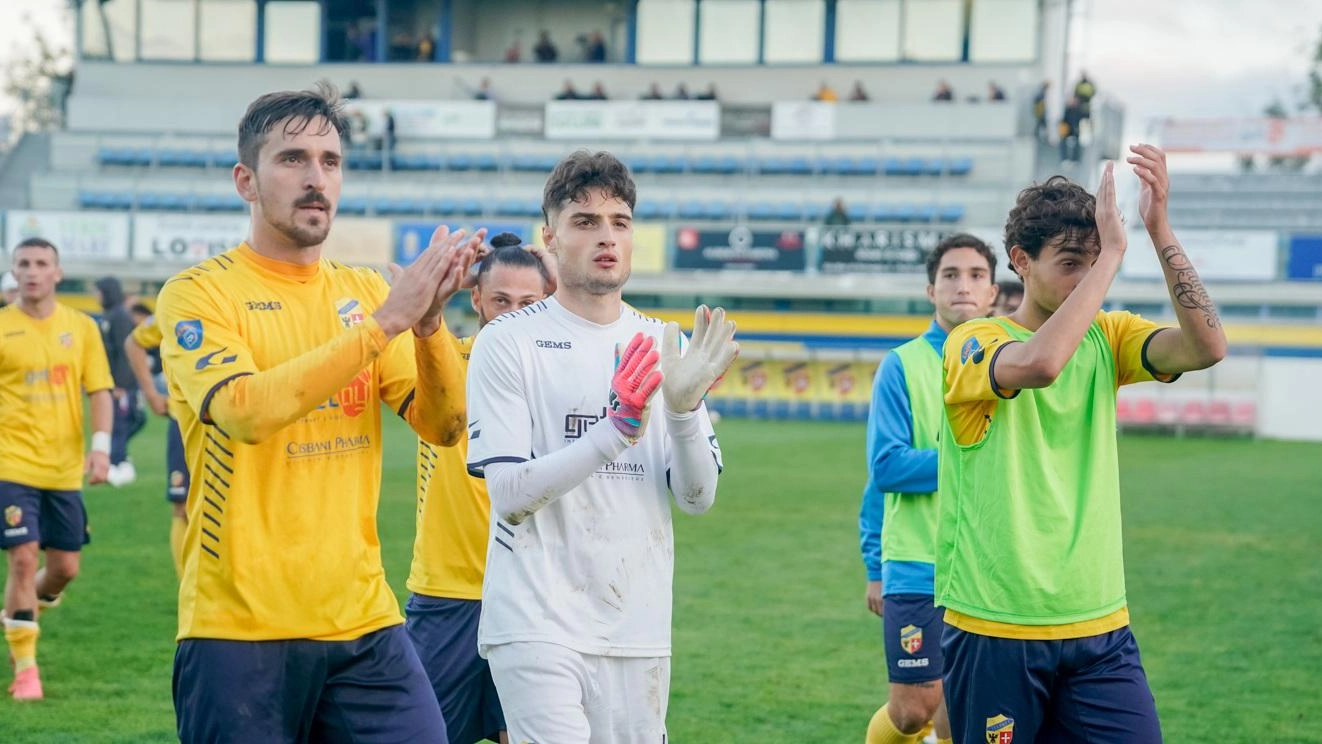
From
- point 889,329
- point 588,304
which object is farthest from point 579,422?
point 889,329

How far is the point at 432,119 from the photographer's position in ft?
131

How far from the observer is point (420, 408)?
4223 mm

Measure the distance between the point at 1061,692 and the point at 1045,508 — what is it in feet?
1.71

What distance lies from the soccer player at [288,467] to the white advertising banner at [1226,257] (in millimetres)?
28243

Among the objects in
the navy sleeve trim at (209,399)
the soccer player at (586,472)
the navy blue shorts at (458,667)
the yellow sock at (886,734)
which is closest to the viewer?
the navy sleeve trim at (209,399)

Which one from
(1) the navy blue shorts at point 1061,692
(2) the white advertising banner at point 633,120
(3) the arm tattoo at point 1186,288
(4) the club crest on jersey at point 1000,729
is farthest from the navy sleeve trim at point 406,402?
(2) the white advertising banner at point 633,120

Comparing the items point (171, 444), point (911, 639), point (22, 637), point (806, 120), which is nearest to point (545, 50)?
point (806, 120)

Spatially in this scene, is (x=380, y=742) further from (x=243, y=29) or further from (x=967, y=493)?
(x=243, y=29)

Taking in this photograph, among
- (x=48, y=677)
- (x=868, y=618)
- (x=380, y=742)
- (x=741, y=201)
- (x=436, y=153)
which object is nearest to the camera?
(x=380, y=742)

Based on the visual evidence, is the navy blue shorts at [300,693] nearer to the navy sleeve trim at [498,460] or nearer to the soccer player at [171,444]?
the navy sleeve trim at [498,460]

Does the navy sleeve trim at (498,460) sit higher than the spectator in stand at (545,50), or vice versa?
the spectator in stand at (545,50)

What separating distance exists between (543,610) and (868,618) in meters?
7.12

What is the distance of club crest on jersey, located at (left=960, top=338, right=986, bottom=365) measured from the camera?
4.25 m

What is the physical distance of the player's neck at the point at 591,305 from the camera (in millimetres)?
4277
